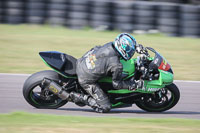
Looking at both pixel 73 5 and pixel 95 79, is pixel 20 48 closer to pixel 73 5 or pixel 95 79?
pixel 73 5

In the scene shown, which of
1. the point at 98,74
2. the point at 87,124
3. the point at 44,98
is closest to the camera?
the point at 87,124

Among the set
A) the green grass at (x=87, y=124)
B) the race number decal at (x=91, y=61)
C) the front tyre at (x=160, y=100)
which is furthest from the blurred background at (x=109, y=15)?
the green grass at (x=87, y=124)

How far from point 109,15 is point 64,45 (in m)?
2.11

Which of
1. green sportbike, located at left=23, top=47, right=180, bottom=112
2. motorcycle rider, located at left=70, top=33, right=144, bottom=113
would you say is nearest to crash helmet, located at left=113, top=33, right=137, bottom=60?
motorcycle rider, located at left=70, top=33, right=144, bottom=113

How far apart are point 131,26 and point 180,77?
4.42 metres

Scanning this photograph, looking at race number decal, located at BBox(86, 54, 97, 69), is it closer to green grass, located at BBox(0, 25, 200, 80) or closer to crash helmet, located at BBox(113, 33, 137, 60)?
crash helmet, located at BBox(113, 33, 137, 60)

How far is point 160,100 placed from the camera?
20.4 feet

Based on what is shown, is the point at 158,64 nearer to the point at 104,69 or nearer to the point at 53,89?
the point at 104,69

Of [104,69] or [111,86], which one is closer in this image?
[104,69]

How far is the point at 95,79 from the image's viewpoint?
229 inches

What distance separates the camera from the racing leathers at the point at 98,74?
569 cm

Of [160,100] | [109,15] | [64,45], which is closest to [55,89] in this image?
[160,100]

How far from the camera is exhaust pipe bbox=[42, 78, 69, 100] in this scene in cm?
583

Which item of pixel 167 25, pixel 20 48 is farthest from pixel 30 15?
pixel 167 25
